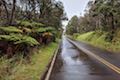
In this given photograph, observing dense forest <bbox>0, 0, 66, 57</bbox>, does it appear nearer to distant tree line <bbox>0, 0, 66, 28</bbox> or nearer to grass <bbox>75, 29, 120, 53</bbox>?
distant tree line <bbox>0, 0, 66, 28</bbox>

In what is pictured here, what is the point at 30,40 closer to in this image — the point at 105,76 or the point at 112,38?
the point at 105,76

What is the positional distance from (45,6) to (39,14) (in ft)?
4.58

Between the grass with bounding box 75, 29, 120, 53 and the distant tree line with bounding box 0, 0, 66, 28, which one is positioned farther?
the grass with bounding box 75, 29, 120, 53

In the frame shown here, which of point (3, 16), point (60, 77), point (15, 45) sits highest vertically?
point (3, 16)

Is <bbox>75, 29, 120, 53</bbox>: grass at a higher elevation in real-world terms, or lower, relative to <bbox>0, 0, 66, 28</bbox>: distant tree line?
lower

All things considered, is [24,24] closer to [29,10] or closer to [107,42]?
[29,10]

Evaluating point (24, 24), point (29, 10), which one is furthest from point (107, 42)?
point (24, 24)

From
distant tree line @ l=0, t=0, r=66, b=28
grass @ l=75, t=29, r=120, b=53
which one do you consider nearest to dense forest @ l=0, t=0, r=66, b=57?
distant tree line @ l=0, t=0, r=66, b=28

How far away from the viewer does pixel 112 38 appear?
142ft

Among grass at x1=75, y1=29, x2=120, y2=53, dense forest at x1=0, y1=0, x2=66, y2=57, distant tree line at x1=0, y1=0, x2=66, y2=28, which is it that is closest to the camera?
dense forest at x1=0, y1=0, x2=66, y2=57

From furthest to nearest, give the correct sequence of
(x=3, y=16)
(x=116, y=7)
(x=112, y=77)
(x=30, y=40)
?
(x=116, y=7) → (x=3, y=16) → (x=30, y=40) → (x=112, y=77)

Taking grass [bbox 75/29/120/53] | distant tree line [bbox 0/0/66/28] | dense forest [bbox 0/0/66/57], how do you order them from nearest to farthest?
dense forest [bbox 0/0/66/57] → distant tree line [bbox 0/0/66/28] → grass [bbox 75/29/120/53]

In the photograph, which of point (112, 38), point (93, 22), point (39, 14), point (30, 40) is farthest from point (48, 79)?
point (93, 22)

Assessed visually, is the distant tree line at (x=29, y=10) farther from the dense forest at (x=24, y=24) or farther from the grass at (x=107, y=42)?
the grass at (x=107, y=42)
